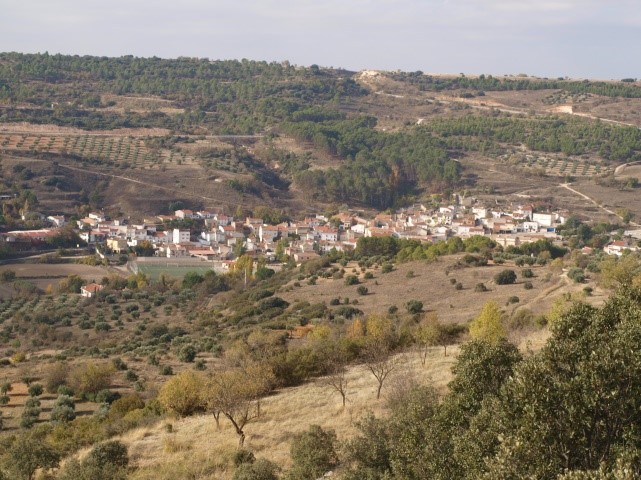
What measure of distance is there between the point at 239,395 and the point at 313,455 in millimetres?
3445

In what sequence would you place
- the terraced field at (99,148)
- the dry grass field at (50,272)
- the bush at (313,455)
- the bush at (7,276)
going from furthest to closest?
1. the terraced field at (99,148)
2. the dry grass field at (50,272)
3. the bush at (7,276)
4. the bush at (313,455)

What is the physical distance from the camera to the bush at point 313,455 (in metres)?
11.1

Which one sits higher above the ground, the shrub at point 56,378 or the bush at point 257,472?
the bush at point 257,472

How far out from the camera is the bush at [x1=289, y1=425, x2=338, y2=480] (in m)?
11.1

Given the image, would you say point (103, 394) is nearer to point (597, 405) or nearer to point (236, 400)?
point (236, 400)

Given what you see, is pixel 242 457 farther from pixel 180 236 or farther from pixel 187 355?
pixel 180 236

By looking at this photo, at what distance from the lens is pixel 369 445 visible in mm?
10375

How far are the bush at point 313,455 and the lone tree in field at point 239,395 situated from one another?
6.97 ft

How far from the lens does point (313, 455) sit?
37.1 ft

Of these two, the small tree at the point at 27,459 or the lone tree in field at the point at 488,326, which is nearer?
the small tree at the point at 27,459

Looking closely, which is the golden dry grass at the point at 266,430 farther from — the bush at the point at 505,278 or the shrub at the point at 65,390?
the bush at the point at 505,278

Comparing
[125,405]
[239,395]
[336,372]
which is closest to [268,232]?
[125,405]

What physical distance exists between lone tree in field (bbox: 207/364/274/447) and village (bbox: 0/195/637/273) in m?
29.4

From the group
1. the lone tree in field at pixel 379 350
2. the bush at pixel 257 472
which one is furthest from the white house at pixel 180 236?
the bush at pixel 257 472
